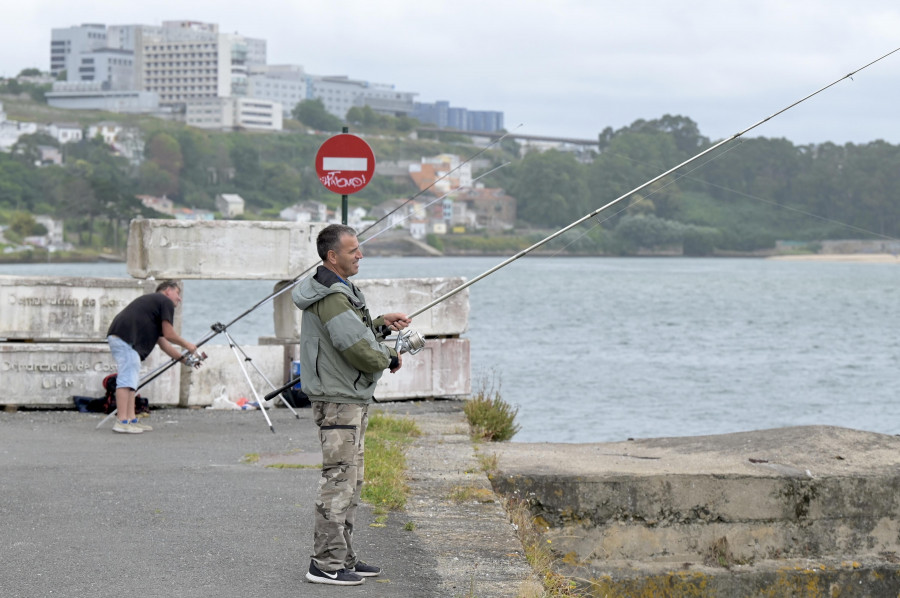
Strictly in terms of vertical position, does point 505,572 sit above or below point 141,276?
below

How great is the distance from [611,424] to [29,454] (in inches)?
700

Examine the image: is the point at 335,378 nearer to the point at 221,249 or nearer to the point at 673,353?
the point at 221,249

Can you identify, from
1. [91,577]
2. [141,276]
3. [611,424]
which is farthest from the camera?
[611,424]

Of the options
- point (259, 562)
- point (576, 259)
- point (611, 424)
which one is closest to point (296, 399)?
point (259, 562)

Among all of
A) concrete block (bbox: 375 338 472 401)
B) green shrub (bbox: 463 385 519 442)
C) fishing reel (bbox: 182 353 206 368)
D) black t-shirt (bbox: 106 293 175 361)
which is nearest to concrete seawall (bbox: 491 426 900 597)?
green shrub (bbox: 463 385 519 442)

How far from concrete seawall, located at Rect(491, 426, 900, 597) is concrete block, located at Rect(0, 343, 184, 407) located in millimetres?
5214

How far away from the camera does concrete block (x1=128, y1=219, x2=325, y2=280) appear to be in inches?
541

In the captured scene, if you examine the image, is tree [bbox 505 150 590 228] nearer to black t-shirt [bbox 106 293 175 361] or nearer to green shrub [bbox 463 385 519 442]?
green shrub [bbox 463 385 519 442]

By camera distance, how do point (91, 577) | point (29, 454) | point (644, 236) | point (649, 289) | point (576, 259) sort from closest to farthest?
point (91, 577) → point (29, 454) → point (649, 289) → point (644, 236) → point (576, 259)

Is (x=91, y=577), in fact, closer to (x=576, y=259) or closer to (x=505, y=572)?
(x=505, y=572)

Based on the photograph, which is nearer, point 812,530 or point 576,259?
point 812,530

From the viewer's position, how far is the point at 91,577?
21.2 feet

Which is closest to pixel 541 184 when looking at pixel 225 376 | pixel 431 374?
pixel 431 374

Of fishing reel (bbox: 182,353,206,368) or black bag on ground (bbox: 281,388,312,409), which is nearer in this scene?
fishing reel (bbox: 182,353,206,368)
